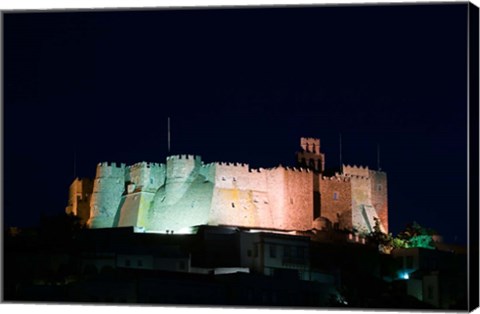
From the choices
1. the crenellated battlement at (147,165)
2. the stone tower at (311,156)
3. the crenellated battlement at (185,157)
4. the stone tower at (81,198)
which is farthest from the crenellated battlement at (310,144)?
the stone tower at (81,198)

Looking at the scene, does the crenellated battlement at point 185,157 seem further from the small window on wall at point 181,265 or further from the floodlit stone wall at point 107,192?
the small window on wall at point 181,265

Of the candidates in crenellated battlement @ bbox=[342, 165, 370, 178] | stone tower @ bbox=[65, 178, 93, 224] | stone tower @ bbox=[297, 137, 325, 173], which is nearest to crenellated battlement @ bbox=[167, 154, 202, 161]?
stone tower @ bbox=[297, 137, 325, 173]

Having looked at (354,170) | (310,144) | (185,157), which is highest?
(310,144)

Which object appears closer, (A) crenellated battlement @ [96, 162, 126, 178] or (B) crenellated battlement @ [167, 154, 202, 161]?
(B) crenellated battlement @ [167, 154, 202, 161]

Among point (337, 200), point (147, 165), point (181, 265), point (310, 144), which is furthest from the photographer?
point (337, 200)

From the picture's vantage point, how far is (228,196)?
26500mm

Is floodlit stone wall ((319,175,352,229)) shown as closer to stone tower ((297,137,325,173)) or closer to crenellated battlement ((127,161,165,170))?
stone tower ((297,137,325,173))

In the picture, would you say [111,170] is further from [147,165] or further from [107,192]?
[147,165]

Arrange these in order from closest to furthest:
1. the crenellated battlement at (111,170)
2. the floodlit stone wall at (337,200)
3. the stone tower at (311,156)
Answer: the stone tower at (311,156) < the floodlit stone wall at (337,200) < the crenellated battlement at (111,170)

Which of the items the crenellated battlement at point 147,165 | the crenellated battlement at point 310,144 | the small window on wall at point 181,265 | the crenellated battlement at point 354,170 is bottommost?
the small window on wall at point 181,265

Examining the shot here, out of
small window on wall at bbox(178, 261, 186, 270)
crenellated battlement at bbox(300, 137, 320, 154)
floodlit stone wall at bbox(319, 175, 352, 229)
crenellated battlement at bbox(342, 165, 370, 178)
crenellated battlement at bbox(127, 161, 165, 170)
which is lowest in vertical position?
small window on wall at bbox(178, 261, 186, 270)

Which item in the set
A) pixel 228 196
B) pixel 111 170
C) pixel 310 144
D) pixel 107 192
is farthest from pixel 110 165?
pixel 310 144

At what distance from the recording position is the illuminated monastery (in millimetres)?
26172

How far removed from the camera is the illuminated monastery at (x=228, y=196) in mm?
26172
